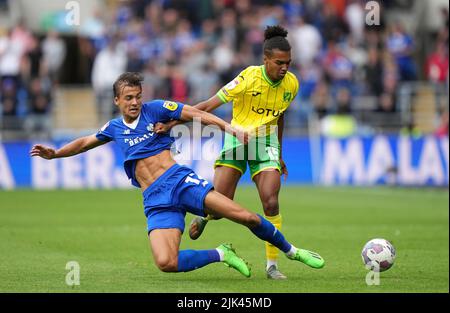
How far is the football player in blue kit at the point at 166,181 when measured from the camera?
9883 millimetres

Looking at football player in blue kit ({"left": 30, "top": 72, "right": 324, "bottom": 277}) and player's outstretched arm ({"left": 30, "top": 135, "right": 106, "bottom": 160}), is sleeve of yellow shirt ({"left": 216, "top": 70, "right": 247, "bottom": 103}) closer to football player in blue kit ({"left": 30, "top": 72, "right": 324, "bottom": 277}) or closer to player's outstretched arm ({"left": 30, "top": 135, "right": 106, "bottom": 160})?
football player in blue kit ({"left": 30, "top": 72, "right": 324, "bottom": 277})

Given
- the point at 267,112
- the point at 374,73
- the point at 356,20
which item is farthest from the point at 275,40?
the point at 356,20

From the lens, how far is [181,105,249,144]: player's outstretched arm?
9.77 metres

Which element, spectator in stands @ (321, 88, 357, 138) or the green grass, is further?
spectator in stands @ (321, 88, 357, 138)

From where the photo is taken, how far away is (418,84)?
27.4 metres

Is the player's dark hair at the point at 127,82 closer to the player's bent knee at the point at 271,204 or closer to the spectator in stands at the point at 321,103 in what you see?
the player's bent knee at the point at 271,204

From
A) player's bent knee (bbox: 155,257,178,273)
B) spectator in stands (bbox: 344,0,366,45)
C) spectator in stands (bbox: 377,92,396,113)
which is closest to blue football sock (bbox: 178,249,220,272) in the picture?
player's bent knee (bbox: 155,257,178,273)

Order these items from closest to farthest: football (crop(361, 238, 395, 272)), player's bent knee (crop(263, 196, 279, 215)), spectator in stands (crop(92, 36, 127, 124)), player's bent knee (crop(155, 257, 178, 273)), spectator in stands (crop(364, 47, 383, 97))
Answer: player's bent knee (crop(155, 257, 178, 273)) < football (crop(361, 238, 395, 272)) < player's bent knee (crop(263, 196, 279, 215)) < spectator in stands (crop(92, 36, 127, 124)) < spectator in stands (crop(364, 47, 383, 97))

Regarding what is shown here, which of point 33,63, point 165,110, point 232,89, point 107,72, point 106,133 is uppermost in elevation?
point 33,63

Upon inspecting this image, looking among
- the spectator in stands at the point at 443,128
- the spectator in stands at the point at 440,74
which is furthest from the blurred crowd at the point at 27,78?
the spectator in stands at the point at 440,74

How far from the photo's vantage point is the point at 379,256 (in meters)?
10.6

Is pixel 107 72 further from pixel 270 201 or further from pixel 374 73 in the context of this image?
pixel 270 201

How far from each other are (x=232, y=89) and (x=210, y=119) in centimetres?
109

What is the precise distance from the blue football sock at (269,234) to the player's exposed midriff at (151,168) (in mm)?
1180
